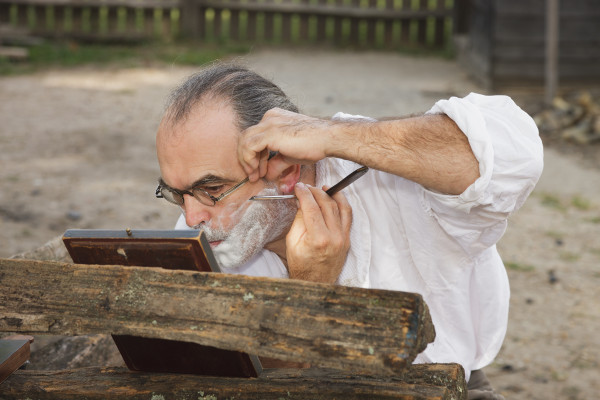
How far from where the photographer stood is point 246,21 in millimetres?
12938

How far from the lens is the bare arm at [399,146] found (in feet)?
6.36

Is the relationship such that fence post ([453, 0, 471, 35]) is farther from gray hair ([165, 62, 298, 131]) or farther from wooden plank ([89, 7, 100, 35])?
gray hair ([165, 62, 298, 131])

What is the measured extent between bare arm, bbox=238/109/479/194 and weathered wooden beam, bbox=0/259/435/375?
59 cm

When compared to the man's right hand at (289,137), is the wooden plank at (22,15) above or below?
below

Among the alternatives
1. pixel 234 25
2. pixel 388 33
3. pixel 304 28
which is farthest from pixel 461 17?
pixel 234 25

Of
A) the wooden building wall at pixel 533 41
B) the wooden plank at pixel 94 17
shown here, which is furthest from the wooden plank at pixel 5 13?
the wooden building wall at pixel 533 41

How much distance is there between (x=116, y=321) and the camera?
59.2 inches

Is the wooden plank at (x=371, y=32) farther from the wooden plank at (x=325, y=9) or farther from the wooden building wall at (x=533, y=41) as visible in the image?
the wooden building wall at (x=533, y=41)

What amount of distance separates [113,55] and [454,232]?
32.8ft

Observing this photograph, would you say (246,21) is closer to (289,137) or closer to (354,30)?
(354,30)

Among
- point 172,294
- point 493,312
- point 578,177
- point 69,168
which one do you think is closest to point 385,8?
point 578,177

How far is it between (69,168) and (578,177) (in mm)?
4613

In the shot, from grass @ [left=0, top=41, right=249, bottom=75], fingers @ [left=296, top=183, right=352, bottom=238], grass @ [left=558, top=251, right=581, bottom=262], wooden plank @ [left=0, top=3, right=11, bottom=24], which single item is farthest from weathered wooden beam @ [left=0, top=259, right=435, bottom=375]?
wooden plank @ [left=0, top=3, right=11, bottom=24]

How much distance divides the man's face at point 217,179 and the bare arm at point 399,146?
344 millimetres
